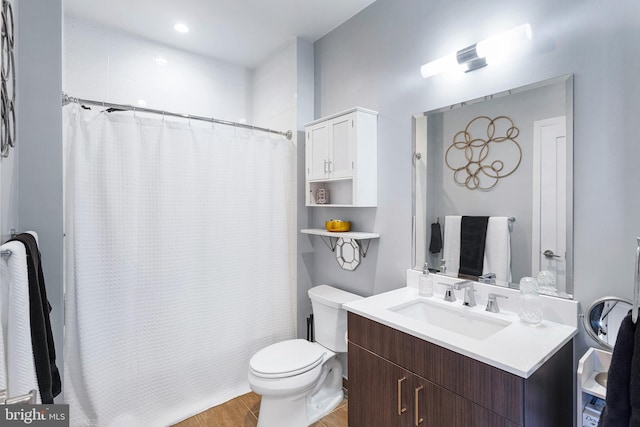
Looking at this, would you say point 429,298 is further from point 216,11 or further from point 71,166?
point 216,11

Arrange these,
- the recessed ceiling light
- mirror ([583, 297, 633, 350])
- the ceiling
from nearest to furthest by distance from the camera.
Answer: mirror ([583, 297, 633, 350]) → the ceiling → the recessed ceiling light

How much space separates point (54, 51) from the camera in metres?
1.52

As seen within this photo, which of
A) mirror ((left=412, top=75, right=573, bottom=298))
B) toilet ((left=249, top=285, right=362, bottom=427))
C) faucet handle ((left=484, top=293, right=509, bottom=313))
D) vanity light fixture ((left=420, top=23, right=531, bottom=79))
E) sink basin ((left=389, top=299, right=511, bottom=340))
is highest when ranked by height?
vanity light fixture ((left=420, top=23, right=531, bottom=79))

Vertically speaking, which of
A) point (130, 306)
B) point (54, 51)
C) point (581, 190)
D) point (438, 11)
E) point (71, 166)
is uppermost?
point (438, 11)

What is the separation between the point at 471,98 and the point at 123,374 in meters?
2.42

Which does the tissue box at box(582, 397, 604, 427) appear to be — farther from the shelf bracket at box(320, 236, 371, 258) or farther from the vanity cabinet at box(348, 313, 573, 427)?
the shelf bracket at box(320, 236, 371, 258)

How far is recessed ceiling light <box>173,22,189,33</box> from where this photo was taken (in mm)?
2216

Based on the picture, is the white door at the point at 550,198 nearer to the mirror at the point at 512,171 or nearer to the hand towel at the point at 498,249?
the mirror at the point at 512,171

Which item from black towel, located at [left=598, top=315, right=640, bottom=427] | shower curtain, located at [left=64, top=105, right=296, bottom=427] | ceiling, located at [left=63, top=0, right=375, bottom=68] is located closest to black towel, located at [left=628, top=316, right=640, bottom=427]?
black towel, located at [left=598, top=315, right=640, bottom=427]

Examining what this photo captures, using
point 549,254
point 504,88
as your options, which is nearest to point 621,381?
point 549,254

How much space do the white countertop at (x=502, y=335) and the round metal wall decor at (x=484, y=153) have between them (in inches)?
20.8

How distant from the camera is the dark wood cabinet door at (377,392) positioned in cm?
128

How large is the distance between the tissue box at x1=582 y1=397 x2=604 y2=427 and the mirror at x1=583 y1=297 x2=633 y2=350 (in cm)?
20

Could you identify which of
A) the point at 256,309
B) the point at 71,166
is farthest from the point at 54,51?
the point at 256,309
